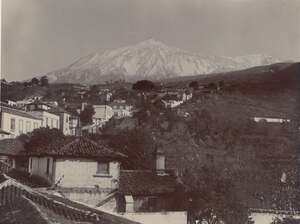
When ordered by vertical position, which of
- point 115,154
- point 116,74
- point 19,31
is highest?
point 116,74

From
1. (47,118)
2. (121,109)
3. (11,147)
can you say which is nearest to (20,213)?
(11,147)

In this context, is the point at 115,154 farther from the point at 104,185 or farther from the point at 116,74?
the point at 116,74

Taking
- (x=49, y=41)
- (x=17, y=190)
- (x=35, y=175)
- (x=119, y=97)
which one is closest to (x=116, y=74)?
(x=119, y=97)

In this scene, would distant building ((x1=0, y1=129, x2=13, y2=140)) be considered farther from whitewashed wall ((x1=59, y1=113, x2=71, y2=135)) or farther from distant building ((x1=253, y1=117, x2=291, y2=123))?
distant building ((x1=253, y1=117, x2=291, y2=123))

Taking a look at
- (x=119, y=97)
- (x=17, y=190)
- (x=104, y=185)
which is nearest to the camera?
(x=17, y=190)

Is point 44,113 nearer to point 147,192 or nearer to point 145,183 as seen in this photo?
point 145,183

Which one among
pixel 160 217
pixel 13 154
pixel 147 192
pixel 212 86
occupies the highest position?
pixel 212 86

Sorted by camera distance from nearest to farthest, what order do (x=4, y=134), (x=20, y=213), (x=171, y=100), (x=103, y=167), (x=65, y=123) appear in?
1. (x=20, y=213)
2. (x=103, y=167)
3. (x=4, y=134)
4. (x=65, y=123)
5. (x=171, y=100)
